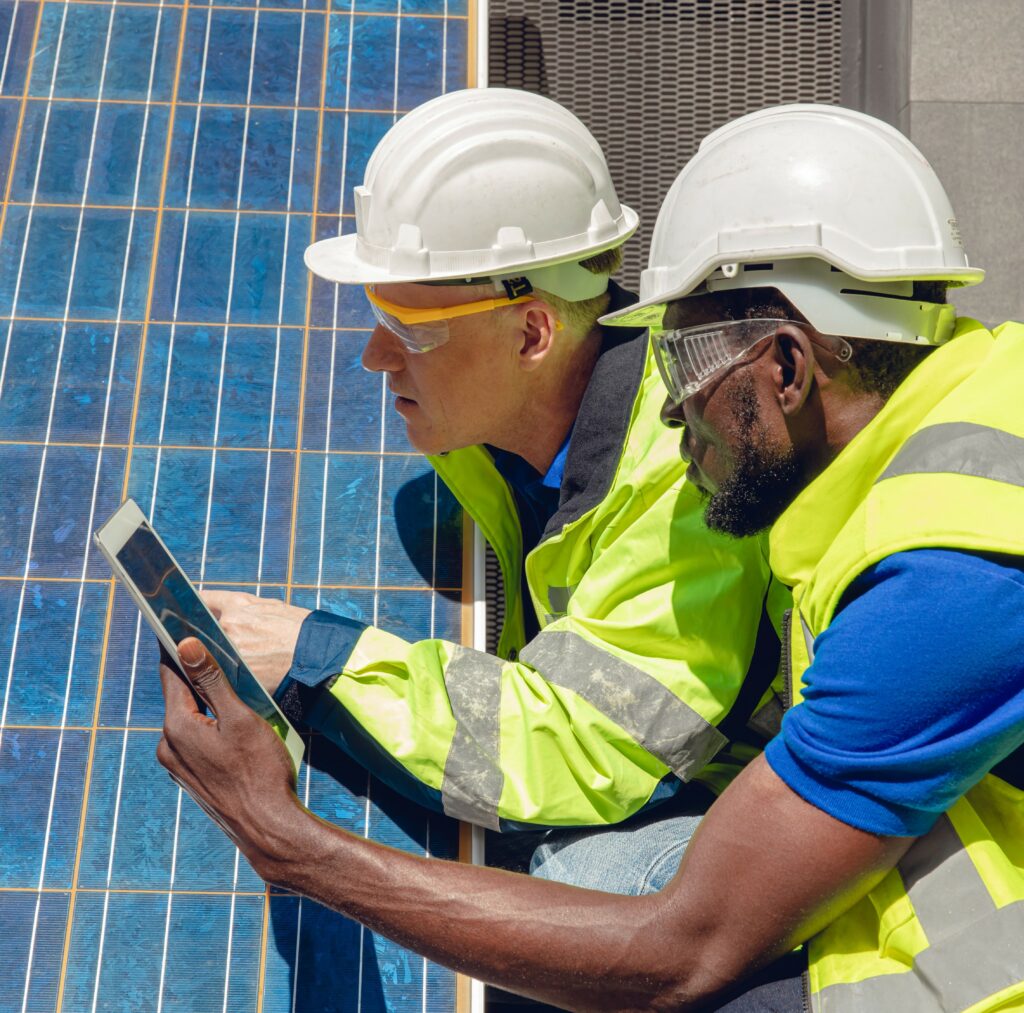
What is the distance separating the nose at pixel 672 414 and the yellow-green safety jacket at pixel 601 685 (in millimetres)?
136

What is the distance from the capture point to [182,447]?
10.8 ft

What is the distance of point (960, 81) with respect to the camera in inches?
212

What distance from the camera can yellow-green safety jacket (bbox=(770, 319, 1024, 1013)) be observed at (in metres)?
1.99

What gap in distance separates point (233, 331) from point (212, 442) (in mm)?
354

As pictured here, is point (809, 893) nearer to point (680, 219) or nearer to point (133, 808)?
point (680, 219)

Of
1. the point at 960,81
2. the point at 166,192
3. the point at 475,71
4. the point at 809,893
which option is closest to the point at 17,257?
the point at 166,192

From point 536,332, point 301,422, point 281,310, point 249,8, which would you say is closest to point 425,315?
point 536,332

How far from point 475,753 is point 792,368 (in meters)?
1.03

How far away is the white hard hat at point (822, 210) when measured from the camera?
231 centimetres

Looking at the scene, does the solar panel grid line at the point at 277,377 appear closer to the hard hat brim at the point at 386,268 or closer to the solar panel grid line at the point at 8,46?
the hard hat brim at the point at 386,268

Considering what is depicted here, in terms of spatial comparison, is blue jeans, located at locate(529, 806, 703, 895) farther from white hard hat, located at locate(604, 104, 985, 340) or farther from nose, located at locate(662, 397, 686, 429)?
white hard hat, located at locate(604, 104, 985, 340)

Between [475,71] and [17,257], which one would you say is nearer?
[17,257]

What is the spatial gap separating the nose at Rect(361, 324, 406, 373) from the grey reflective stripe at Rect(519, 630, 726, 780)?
0.88 metres

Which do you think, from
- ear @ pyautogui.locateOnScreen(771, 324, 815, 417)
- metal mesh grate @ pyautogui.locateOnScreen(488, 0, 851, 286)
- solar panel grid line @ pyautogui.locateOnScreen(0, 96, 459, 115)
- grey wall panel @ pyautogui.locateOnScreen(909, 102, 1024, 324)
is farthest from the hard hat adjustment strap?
grey wall panel @ pyautogui.locateOnScreen(909, 102, 1024, 324)
